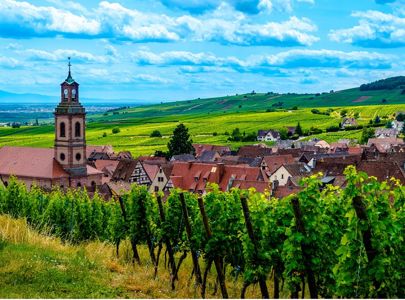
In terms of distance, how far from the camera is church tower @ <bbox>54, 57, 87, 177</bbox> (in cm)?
8475

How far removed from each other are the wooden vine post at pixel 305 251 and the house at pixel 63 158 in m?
70.1

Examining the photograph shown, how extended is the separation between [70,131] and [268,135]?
112288 millimetres

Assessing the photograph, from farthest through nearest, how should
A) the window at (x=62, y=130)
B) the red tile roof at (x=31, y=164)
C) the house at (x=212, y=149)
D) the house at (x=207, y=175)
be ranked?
the house at (x=212, y=149) < the window at (x=62, y=130) < the red tile roof at (x=31, y=164) < the house at (x=207, y=175)

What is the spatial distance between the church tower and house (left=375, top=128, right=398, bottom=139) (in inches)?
4558

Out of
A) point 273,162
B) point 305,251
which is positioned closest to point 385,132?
point 273,162

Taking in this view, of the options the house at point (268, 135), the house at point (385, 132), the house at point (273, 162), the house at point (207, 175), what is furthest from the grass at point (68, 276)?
the house at point (268, 135)

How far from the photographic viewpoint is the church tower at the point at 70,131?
84.8 metres

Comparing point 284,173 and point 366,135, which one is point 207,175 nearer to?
point 284,173

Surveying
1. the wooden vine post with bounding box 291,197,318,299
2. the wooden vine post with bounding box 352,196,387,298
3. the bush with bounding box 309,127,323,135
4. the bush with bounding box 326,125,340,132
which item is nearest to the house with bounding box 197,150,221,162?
the bush with bounding box 309,127,323,135

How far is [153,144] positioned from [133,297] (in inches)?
6399

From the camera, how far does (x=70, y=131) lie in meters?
85.9

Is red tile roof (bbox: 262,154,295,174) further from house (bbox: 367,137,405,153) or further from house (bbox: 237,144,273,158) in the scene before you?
house (bbox: 367,137,405,153)

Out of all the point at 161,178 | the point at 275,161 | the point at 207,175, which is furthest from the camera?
the point at 275,161

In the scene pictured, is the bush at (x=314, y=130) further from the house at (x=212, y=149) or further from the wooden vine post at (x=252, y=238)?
the wooden vine post at (x=252, y=238)
